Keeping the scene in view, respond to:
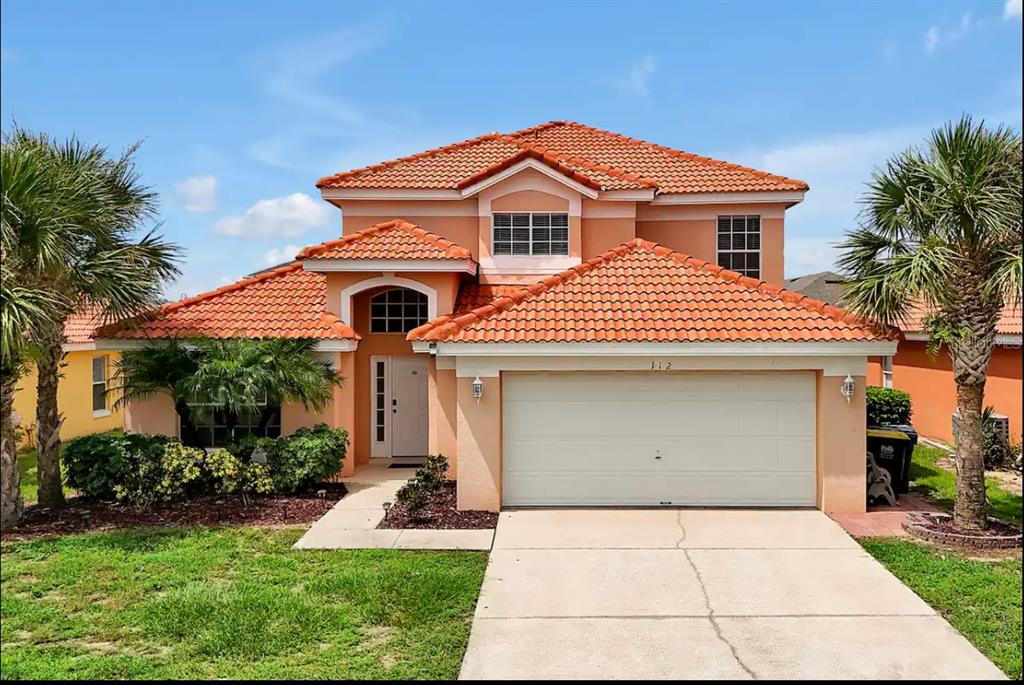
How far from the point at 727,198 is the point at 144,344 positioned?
13.4 m

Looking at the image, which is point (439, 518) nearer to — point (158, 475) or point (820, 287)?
point (158, 475)

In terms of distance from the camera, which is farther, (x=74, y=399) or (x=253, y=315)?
(x=74, y=399)

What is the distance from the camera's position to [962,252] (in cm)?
1057

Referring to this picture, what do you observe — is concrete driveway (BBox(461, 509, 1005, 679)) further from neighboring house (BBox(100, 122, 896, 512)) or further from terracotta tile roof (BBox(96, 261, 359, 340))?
terracotta tile roof (BBox(96, 261, 359, 340))

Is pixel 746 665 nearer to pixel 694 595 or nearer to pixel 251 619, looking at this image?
pixel 694 595

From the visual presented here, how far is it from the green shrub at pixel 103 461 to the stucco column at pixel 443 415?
4912mm

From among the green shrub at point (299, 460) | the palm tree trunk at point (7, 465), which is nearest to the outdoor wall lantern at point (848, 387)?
the green shrub at point (299, 460)

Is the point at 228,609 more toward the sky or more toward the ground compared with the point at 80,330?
more toward the ground

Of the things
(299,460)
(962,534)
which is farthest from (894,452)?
(299,460)

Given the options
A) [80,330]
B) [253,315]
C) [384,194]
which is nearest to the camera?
[253,315]

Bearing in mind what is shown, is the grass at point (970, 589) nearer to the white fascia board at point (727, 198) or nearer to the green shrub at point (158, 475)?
the white fascia board at point (727, 198)

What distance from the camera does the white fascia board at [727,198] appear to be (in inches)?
700

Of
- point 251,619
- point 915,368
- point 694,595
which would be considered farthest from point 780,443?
point 915,368

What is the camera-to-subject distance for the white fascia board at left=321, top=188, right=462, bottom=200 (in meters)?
17.6
